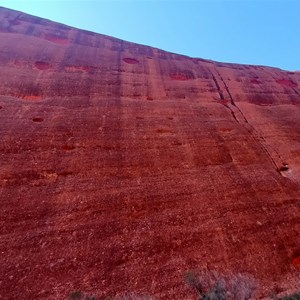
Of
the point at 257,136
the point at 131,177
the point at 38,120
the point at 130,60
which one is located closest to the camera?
the point at 131,177

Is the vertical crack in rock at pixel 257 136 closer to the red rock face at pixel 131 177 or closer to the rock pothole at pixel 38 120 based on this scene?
the red rock face at pixel 131 177

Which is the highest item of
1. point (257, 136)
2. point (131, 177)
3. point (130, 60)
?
point (130, 60)

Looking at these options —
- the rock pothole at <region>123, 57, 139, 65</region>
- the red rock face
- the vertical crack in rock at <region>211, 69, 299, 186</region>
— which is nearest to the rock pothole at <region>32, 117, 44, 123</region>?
the red rock face

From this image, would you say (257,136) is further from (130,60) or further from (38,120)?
(38,120)

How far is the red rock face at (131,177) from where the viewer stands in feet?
27.8

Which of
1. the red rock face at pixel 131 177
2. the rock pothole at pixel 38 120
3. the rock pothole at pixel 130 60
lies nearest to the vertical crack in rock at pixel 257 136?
the red rock face at pixel 131 177

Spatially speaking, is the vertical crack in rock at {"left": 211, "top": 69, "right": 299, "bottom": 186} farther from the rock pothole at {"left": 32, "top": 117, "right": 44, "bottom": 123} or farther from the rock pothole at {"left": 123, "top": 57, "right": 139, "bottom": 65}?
the rock pothole at {"left": 32, "top": 117, "right": 44, "bottom": 123}

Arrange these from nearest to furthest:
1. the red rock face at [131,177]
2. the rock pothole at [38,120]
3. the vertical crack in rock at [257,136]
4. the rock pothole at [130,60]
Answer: the red rock face at [131,177], the rock pothole at [38,120], the vertical crack in rock at [257,136], the rock pothole at [130,60]

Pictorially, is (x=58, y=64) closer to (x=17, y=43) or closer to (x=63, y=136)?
(x=17, y=43)

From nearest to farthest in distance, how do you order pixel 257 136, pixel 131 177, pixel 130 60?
pixel 131 177
pixel 257 136
pixel 130 60

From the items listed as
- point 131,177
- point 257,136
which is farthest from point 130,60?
point 131,177

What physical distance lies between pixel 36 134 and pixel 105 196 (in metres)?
3.76

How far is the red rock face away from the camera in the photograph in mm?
8477

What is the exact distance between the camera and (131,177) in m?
11.3
